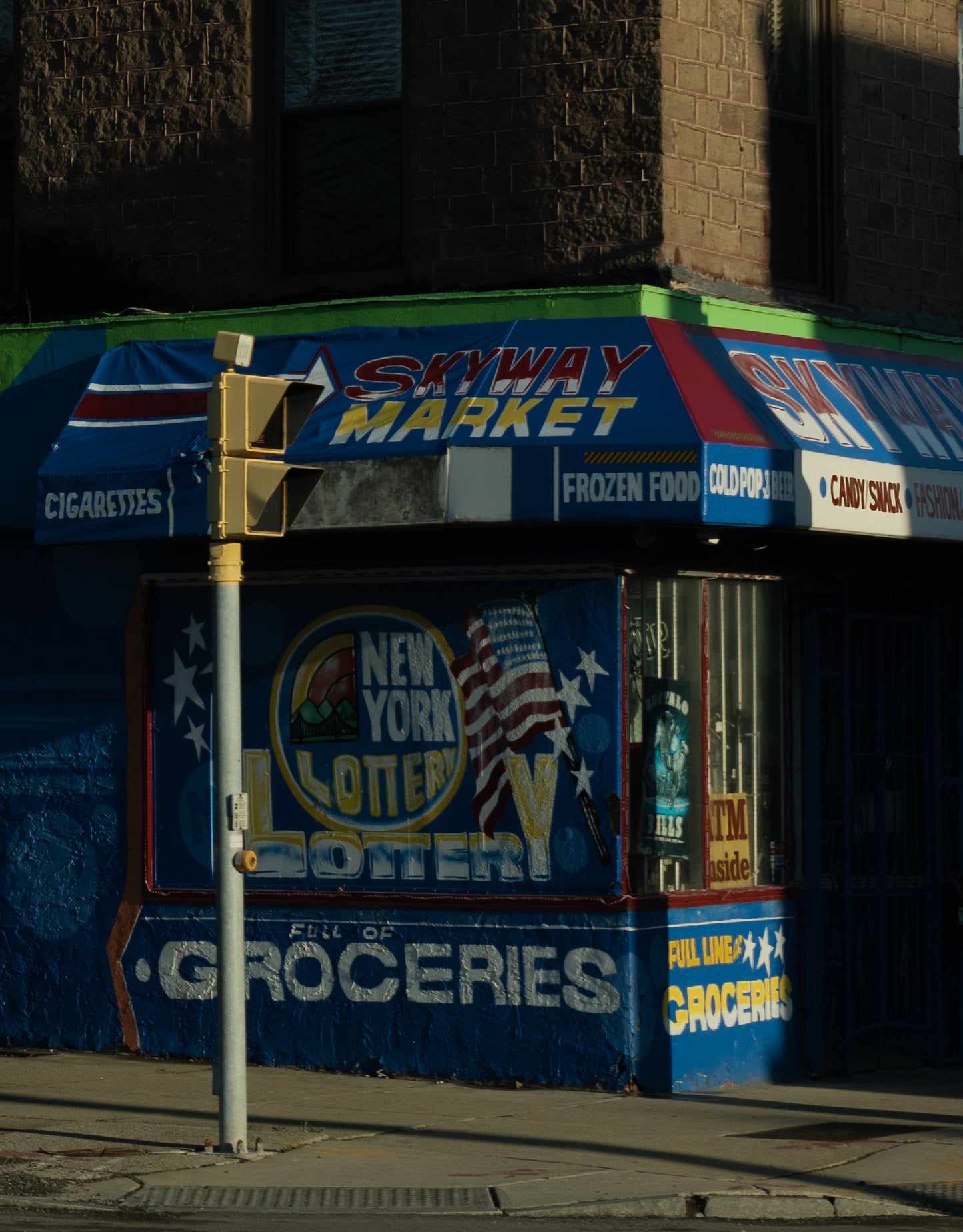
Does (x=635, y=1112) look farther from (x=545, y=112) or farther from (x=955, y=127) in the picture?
(x=955, y=127)

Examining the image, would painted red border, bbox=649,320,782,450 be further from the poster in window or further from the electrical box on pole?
the electrical box on pole

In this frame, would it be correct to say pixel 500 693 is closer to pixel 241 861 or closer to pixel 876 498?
pixel 876 498

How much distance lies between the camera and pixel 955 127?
13.9 metres

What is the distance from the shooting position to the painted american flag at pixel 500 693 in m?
11.6

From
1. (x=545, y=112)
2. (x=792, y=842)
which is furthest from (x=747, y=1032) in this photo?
(x=545, y=112)

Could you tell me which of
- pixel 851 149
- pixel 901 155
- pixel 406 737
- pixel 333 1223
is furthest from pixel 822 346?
pixel 333 1223

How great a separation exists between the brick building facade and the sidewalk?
4.59 metres

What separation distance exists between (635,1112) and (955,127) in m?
6.99

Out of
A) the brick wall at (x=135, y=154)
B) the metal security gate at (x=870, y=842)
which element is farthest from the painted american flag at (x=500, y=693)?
the brick wall at (x=135, y=154)

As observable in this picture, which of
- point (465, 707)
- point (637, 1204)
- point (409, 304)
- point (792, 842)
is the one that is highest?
point (409, 304)

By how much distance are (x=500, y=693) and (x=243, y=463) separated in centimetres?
278

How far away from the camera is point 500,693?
11.7 meters

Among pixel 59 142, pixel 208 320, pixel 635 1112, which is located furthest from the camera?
pixel 59 142

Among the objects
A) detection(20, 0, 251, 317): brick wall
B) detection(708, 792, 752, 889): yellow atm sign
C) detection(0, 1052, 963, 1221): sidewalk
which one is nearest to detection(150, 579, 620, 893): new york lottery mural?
detection(708, 792, 752, 889): yellow atm sign
